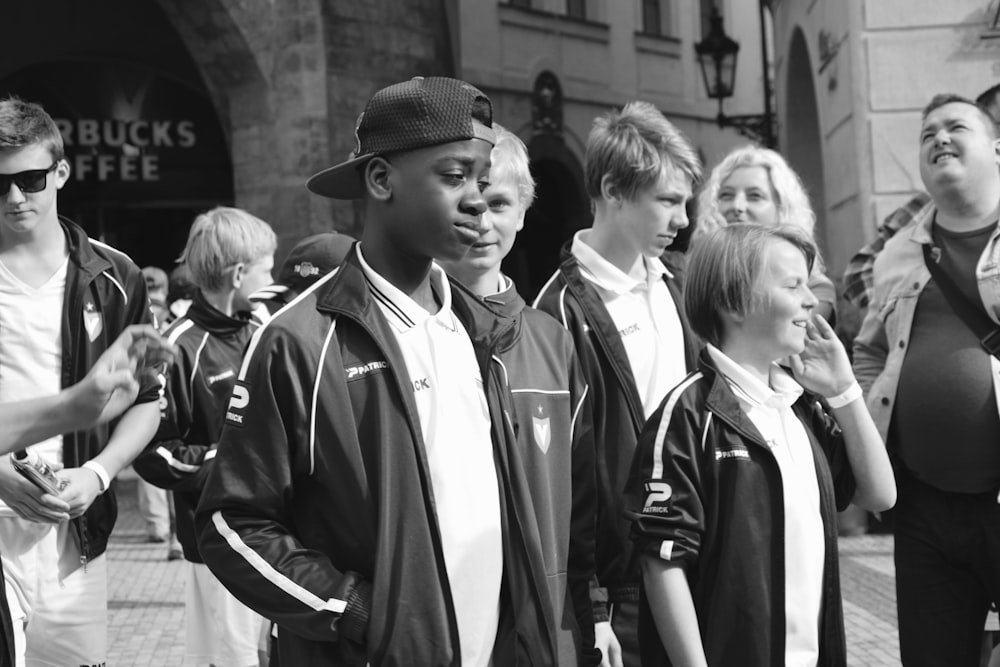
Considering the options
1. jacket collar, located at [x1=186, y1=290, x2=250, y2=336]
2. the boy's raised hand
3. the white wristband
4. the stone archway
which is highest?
the stone archway

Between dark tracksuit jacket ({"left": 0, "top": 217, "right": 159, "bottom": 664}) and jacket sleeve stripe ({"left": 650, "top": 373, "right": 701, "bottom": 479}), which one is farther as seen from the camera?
dark tracksuit jacket ({"left": 0, "top": 217, "right": 159, "bottom": 664})

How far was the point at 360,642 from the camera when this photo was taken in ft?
8.80

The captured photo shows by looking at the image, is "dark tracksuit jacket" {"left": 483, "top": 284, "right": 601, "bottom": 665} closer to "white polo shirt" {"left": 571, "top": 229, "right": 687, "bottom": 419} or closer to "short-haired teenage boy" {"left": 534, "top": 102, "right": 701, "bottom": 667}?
"short-haired teenage boy" {"left": 534, "top": 102, "right": 701, "bottom": 667}

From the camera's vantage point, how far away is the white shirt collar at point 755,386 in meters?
3.40

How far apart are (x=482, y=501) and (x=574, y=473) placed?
0.85 metres

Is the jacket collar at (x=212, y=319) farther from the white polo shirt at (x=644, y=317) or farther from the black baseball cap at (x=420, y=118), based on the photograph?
the black baseball cap at (x=420, y=118)

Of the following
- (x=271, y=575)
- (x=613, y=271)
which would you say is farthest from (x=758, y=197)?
(x=271, y=575)

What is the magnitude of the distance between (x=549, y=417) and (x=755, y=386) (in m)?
0.52

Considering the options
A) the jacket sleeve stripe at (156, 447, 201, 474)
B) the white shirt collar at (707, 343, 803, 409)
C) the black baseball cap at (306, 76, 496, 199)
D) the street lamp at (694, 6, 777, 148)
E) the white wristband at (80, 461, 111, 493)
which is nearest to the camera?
the black baseball cap at (306, 76, 496, 199)

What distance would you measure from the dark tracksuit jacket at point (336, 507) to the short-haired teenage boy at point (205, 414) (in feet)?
8.91

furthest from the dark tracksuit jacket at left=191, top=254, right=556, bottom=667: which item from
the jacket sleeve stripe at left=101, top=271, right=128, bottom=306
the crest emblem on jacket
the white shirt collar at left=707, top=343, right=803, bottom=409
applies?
the jacket sleeve stripe at left=101, top=271, right=128, bottom=306

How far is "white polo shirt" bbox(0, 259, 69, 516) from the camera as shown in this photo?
4.09 metres

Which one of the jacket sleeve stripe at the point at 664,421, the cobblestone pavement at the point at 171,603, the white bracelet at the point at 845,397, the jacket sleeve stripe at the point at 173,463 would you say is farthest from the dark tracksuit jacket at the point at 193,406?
the white bracelet at the point at 845,397

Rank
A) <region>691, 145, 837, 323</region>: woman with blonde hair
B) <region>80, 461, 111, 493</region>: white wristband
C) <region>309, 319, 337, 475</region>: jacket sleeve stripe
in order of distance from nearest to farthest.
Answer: <region>309, 319, 337, 475</region>: jacket sleeve stripe < <region>80, 461, 111, 493</region>: white wristband < <region>691, 145, 837, 323</region>: woman with blonde hair
